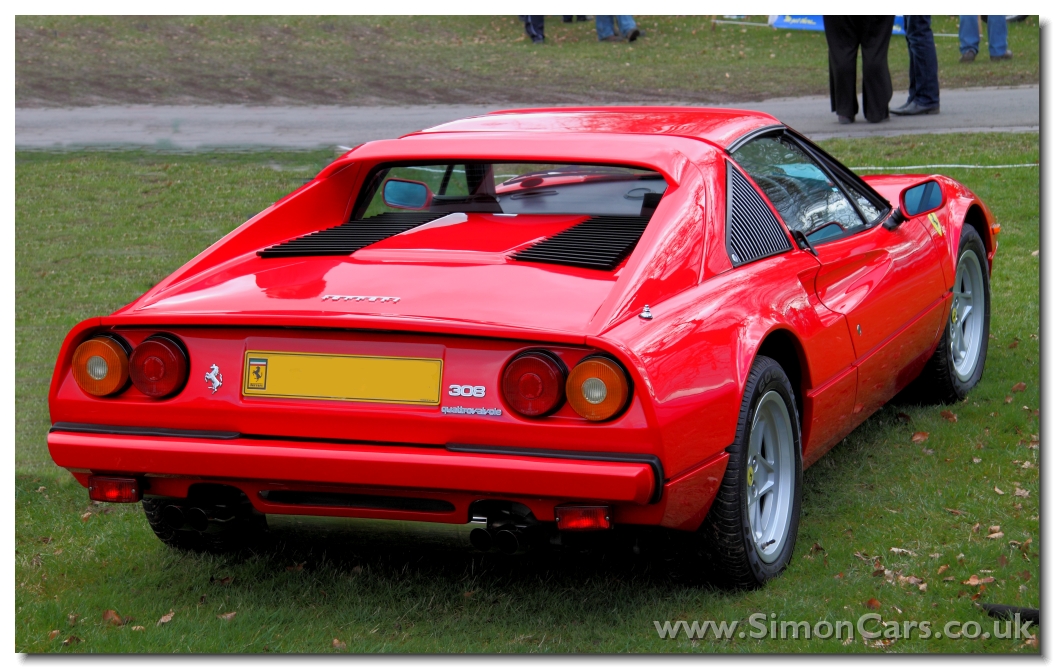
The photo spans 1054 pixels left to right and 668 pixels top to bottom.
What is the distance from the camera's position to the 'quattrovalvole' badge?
3389mm

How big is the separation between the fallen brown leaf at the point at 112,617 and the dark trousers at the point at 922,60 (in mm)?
11008

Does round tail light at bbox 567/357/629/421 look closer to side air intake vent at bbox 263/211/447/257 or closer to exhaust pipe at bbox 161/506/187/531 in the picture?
side air intake vent at bbox 263/211/447/257

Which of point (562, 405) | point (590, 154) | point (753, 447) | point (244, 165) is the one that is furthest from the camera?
point (244, 165)

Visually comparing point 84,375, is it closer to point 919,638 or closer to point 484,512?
point 484,512

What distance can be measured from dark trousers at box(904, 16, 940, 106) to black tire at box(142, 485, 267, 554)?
34.5ft

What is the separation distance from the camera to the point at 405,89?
1911cm

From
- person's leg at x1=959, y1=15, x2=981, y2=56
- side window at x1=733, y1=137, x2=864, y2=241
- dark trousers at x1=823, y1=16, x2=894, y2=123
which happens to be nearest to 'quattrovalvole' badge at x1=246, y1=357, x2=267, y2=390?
side window at x1=733, y1=137, x2=864, y2=241

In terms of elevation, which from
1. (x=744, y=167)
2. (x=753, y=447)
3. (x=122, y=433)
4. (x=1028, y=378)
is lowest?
(x=1028, y=378)

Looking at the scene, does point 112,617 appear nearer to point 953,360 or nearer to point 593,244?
point 593,244

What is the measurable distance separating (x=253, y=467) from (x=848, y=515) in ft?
7.20

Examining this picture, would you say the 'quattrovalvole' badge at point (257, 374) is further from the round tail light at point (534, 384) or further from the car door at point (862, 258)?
the car door at point (862, 258)

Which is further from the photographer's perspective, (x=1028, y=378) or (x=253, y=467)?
(x=1028, y=378)

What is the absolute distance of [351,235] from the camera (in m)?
4.29

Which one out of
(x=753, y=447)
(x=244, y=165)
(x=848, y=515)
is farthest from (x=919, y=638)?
(x=244, y=165)
